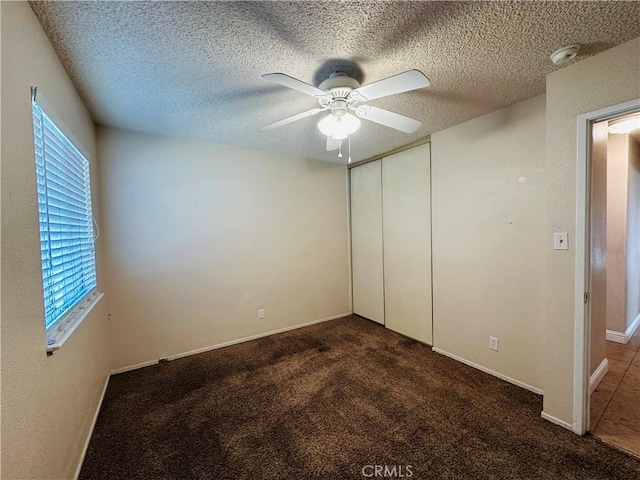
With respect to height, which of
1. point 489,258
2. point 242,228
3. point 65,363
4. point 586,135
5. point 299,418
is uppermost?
point 586,135

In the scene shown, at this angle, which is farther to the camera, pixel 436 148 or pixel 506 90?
pixel 436 148

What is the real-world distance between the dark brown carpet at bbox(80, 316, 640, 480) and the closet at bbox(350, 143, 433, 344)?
2.23 ft

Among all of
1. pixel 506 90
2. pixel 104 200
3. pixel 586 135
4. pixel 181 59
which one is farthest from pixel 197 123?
pixel 586 135

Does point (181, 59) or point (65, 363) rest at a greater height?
point (181, 59)

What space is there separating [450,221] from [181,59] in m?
2.53

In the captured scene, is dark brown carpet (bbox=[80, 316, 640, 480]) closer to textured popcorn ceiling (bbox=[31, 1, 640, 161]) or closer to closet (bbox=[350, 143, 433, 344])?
closet (bbox=[350, 143, 433, 344])

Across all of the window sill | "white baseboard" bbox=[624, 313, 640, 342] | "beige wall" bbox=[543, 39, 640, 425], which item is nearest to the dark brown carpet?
"beige wall" bbox=[543, 39, 640, 425]

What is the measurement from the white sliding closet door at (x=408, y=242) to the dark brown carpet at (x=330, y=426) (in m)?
0.56

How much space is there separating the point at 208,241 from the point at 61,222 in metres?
1.48

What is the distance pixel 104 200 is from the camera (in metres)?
2.46

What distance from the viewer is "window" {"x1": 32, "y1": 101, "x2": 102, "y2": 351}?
1271mm

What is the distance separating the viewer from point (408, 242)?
3.20 m

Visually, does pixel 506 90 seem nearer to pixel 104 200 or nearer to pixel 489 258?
pixel 489 258

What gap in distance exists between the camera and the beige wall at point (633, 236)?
10.2ft
